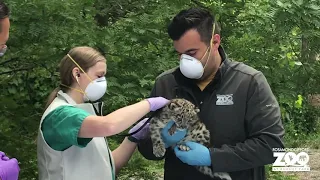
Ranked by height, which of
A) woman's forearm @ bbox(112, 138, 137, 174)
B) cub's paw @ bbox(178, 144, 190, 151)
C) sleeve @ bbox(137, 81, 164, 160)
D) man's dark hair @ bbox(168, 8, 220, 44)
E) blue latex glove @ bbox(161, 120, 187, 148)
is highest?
man's dark hair @ bbox(168, 8, 220, 44)

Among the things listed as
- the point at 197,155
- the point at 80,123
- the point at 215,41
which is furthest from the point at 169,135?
the point at 215,41

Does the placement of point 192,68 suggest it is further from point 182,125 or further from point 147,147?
point 147,147

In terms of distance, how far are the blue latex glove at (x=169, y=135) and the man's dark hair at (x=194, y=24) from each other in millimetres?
589

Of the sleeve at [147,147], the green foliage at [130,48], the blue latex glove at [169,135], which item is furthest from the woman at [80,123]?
the green foliage at [130,48]

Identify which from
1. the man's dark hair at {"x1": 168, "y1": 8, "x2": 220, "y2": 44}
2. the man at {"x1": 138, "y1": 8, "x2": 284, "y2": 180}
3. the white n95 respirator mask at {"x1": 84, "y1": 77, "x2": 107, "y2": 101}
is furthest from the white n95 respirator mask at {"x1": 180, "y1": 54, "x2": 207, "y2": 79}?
the white n95 respirator mask at {"x1": 84, "y1": 77, "x2": 107, "y2": 101}

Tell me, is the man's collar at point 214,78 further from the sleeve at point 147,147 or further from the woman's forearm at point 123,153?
the woman's forearm at point 123,153

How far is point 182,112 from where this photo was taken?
2680 mm

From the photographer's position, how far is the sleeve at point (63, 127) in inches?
96.1

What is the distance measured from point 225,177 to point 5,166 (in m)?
1.23

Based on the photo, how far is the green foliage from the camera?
13.1 feet

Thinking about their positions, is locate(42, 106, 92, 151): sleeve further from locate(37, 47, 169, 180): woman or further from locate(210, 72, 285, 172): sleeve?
locate(210, 72, 285, 172): sleeve

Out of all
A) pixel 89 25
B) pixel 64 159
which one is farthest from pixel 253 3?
pixel 64 159

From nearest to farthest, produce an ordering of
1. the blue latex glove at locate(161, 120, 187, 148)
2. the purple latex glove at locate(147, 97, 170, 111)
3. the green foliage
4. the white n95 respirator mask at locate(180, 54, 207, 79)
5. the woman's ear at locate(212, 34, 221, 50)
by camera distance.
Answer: the purple latex glove at locate(147, 97, 170, 111) < the blue latex glove at locate(161, 120, 187, 148) < the white n95 respirator mask at locate(180, 54, 207, 79) < the woman's ear at locate(212, 34, 221, 50) < the green foliage

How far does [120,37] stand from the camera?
4.29m
